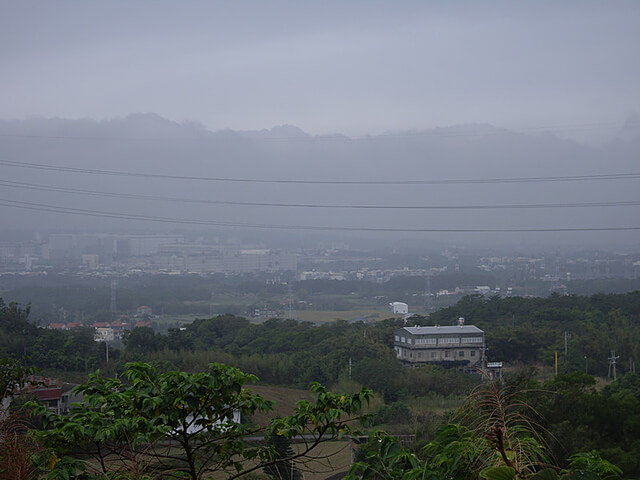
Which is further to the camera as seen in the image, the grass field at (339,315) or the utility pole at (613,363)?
the grass field at (339,315)

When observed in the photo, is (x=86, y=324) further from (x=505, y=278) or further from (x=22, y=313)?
(x=505, y=278)

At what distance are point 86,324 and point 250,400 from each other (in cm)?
2782

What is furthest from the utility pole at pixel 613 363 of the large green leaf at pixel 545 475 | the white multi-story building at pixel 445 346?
the large green leaf at pixel 545 475

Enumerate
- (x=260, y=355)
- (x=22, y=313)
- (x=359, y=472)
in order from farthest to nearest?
(x=22, y=313) → (x=260, y=355) → (x=359, y=472)

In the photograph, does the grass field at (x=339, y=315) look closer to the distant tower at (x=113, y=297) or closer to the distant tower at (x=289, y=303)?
the distant tower at (x=289, y=303)

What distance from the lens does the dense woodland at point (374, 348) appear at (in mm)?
19859

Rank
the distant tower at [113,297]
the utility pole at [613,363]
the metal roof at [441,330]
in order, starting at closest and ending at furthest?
1. the utility pole at [613,363]
2. the metal roof at [441,330]
3. the distant tower at [113,297]

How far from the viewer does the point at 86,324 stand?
97.0ft

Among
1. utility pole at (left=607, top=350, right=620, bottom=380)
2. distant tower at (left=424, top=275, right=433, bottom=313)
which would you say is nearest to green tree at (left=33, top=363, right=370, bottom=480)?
utility pole at (left=607, top=350, right=620, bottom=380)

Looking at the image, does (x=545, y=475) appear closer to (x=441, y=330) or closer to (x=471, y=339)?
(x=471, y=339)

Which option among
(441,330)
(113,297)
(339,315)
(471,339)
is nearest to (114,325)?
(113,297)

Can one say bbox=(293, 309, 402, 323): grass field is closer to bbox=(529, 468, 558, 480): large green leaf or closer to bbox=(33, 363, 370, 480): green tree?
bbox=(33, 363, 370, 480): green tree

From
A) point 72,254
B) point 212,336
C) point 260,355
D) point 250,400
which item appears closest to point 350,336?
point 260,355

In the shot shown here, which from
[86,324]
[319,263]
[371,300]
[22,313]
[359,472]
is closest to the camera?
[359,472]
